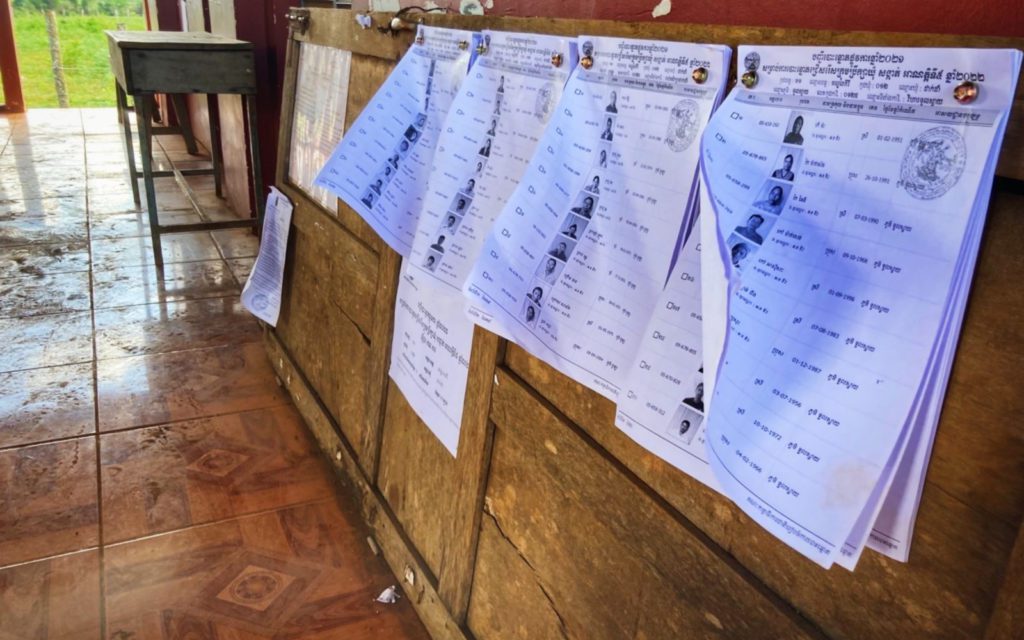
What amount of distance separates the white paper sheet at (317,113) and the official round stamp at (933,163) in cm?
140

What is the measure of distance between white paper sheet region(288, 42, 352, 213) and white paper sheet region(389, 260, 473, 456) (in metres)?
0.51

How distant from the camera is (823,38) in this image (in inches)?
24.5

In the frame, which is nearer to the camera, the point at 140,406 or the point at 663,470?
the point at 663,470

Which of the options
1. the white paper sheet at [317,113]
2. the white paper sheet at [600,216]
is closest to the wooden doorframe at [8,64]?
the white paper sheet at [317,113]

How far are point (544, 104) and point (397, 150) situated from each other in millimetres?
378

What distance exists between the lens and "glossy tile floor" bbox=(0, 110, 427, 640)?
1.55 m

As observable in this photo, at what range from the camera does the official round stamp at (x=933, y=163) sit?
1.69 ft

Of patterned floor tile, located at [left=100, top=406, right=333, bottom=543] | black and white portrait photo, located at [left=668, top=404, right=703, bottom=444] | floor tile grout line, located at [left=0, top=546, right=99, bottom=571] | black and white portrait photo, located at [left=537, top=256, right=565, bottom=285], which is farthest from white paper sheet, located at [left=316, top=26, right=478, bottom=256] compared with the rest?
floor tile grout line, located at [left=0, top=546, right=99, bottom=571]

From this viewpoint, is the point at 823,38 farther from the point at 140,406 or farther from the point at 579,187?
the point at 140,406

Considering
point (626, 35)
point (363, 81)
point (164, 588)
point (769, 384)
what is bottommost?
point (164, 588)

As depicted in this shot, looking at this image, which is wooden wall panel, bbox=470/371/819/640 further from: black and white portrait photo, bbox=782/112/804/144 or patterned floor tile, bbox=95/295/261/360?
patterned floor tile, bbox=95/295/261/360

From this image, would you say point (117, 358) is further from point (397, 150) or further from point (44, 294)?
point (397, 150)

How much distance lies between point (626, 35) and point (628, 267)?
265 mm

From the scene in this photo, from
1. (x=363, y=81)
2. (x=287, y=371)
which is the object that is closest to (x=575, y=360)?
(x=363, y=81)
